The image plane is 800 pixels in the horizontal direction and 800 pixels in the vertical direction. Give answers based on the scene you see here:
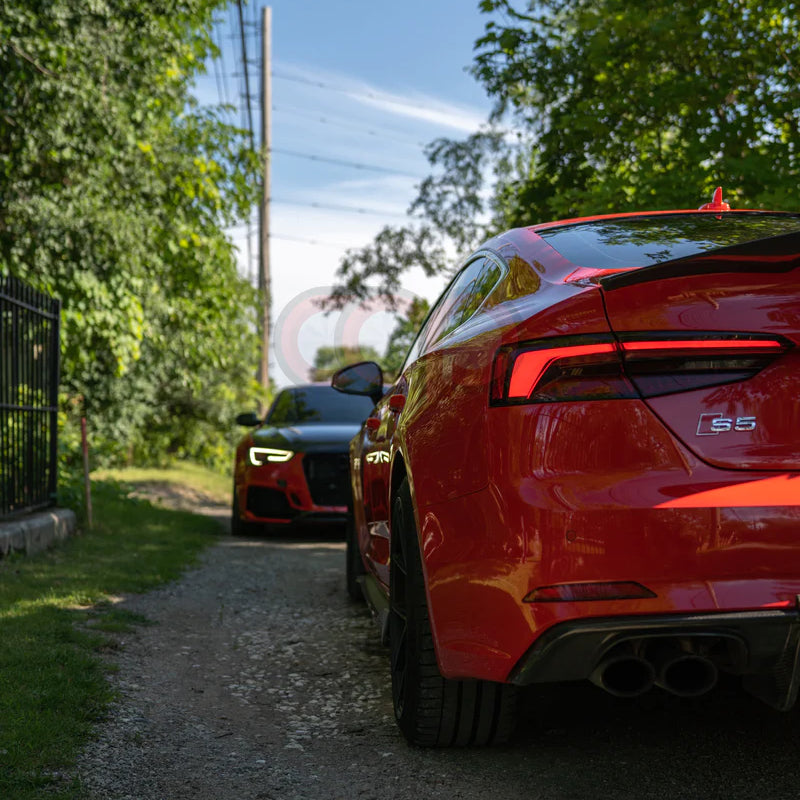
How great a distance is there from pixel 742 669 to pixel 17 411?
22.7ft

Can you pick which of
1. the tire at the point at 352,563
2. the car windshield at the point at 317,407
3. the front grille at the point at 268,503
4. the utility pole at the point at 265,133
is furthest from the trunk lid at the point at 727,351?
the utility pole at the point at 265,133

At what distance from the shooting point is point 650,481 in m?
2.46

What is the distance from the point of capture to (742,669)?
8.35 ft

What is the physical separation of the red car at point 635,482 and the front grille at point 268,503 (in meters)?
7.02

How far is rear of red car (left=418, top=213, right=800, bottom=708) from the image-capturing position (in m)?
2.42

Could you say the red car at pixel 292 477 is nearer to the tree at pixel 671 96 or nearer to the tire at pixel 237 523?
the tire at pixel 237 523

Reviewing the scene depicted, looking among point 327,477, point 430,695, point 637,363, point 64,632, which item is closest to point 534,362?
point 637,363

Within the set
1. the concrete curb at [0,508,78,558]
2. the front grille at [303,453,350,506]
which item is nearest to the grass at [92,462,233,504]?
the front grille at [303,453,350,506]

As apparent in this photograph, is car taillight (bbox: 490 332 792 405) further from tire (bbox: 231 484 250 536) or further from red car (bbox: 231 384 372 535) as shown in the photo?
tire (bbox: 231 484 250 536)

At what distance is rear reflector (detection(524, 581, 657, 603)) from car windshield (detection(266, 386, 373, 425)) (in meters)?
8.37

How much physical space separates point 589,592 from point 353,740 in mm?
1398

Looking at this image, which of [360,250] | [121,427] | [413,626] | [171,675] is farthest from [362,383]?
[360,250]

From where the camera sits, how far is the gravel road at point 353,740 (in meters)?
2.98

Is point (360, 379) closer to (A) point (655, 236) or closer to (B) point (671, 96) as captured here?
(A) point (655, 236)
